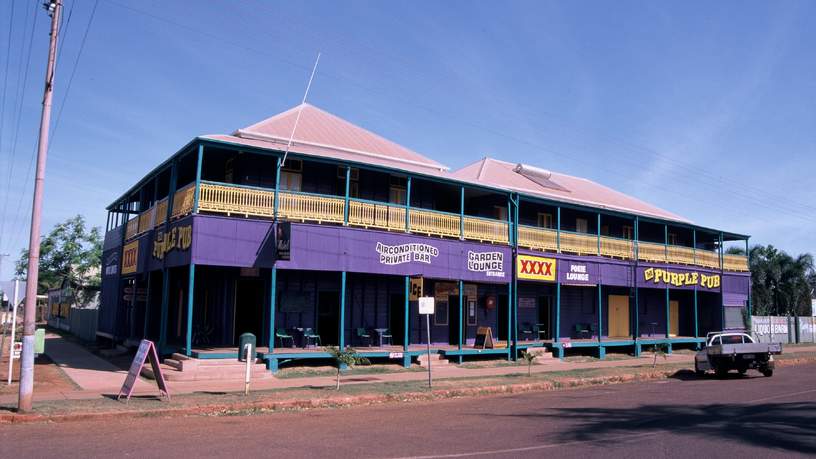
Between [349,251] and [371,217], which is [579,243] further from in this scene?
[349,251]

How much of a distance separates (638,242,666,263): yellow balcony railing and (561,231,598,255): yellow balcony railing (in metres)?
3.20

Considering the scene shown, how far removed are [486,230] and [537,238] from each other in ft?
9.18

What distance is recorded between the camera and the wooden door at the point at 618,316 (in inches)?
1262

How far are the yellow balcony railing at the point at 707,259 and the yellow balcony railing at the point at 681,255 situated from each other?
0.68m

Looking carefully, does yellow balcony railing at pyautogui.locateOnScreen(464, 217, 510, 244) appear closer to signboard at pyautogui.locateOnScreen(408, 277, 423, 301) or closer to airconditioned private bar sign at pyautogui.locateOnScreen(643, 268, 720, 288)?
signboard at pyautogui.locateOnScreen(408, 277, 423, 301)

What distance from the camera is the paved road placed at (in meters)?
9.00

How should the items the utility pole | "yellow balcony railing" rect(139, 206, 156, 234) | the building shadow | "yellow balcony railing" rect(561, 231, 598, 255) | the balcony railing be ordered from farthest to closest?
"yellow balcony railing" rect(561, 231, 598, 255) < "yellow balcony railing" rect(139, 206, 156, 234) < the balcony railing < the utility pole < the building shadow

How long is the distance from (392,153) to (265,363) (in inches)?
417

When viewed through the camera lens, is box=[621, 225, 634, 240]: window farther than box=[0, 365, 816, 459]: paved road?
Yes

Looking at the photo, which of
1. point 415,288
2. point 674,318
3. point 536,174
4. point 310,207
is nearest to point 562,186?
point 536,174

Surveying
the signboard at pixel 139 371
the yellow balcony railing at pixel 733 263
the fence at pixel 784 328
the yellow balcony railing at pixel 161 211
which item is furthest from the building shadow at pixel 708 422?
the fence at pixel 784 328

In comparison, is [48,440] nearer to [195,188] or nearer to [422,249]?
[195,188]

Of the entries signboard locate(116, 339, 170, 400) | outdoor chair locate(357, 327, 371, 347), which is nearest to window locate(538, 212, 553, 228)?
outdoor chair locate(357, 327, 371, 347)

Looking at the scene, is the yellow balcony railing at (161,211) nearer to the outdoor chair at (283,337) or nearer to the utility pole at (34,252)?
the outdoor chair at (283,337)
